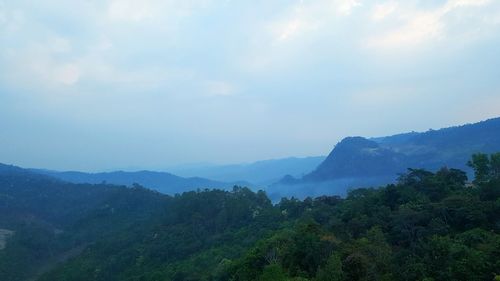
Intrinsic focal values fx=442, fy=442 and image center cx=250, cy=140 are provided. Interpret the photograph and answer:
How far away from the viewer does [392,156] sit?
488 feet

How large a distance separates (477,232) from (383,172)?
128 meters

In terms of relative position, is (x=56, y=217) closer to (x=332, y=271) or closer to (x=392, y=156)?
(x=332, y=271)

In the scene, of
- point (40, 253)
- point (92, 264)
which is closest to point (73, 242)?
point (40, 253)

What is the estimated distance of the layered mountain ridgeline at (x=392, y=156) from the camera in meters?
124

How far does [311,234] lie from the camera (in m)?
21.2

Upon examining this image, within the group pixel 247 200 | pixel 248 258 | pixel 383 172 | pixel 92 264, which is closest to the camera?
pixel 248 258

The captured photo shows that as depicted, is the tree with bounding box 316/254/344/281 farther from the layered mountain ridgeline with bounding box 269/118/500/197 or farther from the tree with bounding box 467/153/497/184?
the layered mountain ridgeline with bounding box 269/118/500/197

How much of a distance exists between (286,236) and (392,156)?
13271cm

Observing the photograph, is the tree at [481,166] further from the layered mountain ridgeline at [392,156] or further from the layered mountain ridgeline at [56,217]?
the layered mountain ridgeline at [392,156]

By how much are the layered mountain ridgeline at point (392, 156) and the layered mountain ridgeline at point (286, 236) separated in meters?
71.1

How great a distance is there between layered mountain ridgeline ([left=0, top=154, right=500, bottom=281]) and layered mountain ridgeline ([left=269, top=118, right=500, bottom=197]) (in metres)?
71.1

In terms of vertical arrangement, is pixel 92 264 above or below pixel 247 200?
below

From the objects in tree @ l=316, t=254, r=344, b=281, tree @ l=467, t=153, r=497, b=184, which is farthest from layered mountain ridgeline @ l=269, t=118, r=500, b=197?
tree @ l=316, t=254, r=344, b=281

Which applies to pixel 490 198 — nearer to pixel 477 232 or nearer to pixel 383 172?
pixel 477 232
